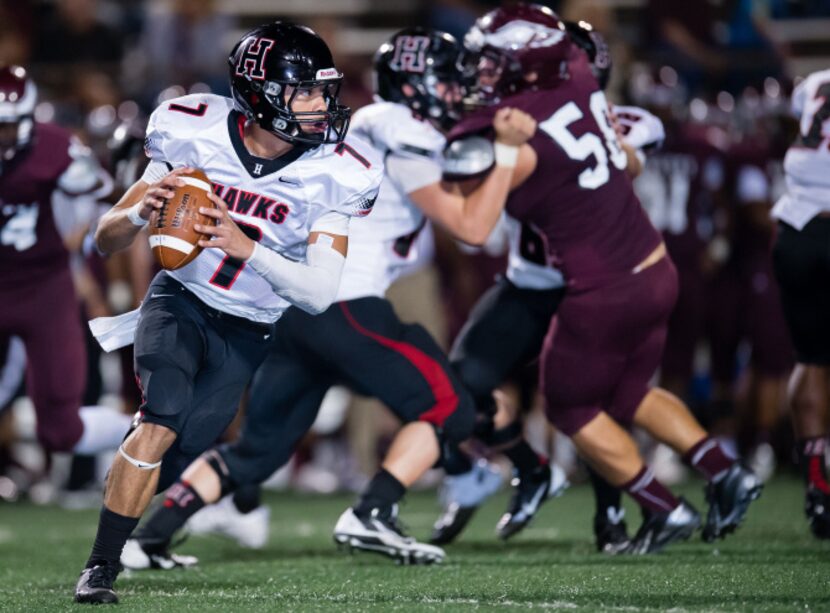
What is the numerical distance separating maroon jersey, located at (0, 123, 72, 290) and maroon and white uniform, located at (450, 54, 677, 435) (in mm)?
1742

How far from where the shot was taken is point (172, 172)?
397 cm

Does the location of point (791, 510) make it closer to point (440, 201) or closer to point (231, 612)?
point (440, 201)

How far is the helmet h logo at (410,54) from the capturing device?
5.20 m

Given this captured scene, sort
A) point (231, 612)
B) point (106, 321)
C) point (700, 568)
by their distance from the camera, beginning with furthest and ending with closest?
1. point (700, 568)
2. point (106, 321)
3. point (231, 612)

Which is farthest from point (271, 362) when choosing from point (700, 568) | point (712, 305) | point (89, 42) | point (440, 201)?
point (89, 42)

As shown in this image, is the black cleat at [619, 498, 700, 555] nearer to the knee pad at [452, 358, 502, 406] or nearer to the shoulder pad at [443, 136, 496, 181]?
the knee pad at [452, 358, 502, 406]

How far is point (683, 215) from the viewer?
819cm

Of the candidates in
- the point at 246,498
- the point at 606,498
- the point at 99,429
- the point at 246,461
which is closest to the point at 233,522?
the point at 246,498

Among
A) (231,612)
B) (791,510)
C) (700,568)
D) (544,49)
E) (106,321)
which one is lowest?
(791,510)

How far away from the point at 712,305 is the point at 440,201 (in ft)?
12.9

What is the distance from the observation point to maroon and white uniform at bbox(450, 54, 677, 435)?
486 centimetres

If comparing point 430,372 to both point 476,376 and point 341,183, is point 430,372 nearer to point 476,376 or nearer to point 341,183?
point 476,376

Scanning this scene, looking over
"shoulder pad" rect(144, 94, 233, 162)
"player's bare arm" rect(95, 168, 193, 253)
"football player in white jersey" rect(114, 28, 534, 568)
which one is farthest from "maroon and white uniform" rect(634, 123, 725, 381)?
"player's bare arm" rect(95, 168, 193, 253)

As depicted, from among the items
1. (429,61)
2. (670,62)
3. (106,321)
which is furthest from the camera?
(670,62)
